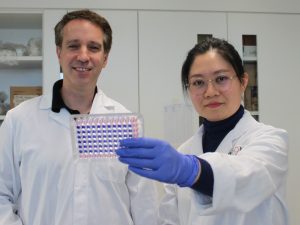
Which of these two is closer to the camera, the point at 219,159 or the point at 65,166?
the point at 219,159

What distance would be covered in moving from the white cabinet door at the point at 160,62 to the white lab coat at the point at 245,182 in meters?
0.90

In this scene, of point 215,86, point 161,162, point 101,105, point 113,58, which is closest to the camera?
point 161,162

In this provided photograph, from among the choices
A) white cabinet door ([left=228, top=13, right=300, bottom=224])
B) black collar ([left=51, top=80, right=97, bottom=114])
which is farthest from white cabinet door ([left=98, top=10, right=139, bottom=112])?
black collar ([left=51, top=80, right=97, bottom=114])

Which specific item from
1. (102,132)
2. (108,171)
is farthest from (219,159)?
(108,171)

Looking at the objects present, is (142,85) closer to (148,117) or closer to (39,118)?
(148,117)

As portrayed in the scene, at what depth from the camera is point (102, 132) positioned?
85 cm

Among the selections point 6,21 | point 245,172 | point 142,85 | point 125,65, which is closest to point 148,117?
point 142,85

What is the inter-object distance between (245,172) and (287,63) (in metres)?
1.67

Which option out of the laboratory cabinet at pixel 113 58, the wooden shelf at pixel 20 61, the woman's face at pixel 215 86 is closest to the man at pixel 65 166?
the woman's face at pixel 215 86

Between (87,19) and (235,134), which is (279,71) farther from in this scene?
(87,19)

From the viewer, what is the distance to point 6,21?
2.30 metres

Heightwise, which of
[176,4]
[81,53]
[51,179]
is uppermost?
[176,4]

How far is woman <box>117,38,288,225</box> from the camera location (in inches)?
31.5

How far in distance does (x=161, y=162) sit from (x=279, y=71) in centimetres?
175
